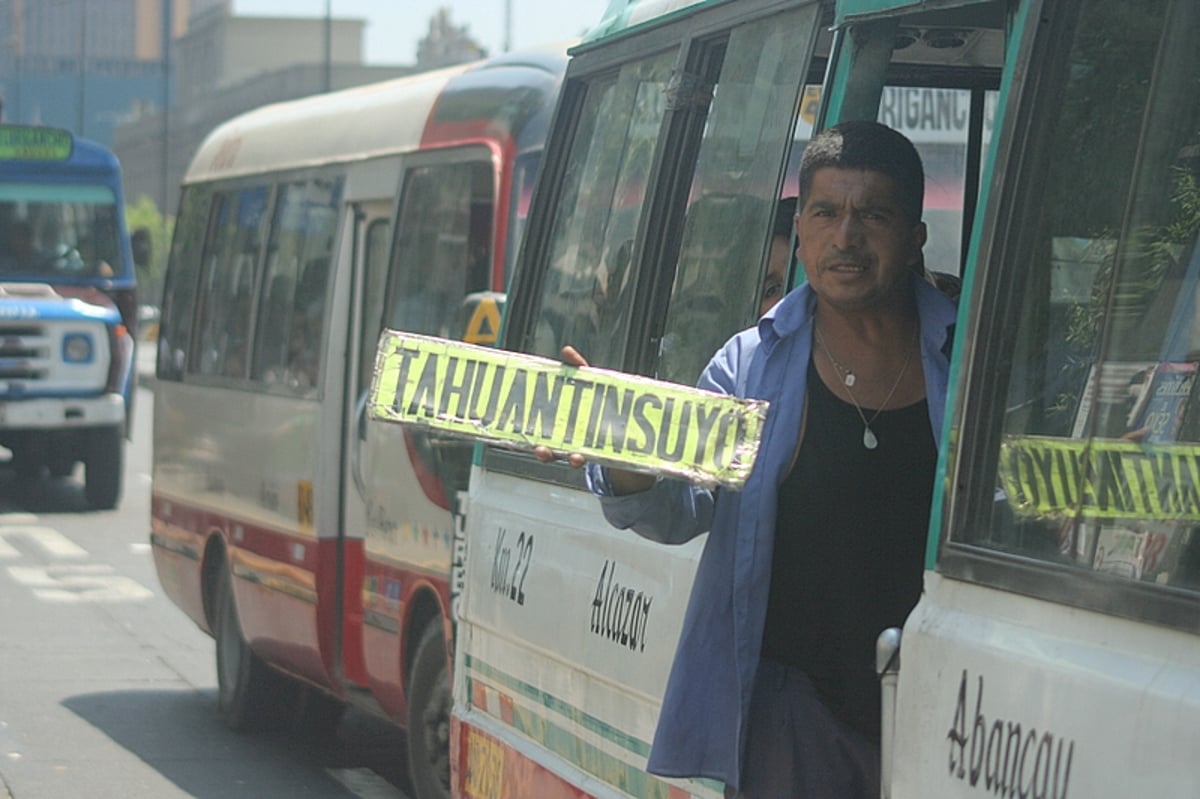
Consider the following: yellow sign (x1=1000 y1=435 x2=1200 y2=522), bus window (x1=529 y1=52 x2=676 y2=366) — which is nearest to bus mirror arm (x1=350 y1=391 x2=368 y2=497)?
bus window (x1=529 y1=52 x2=676 y2=366)

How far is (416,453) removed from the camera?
764cm

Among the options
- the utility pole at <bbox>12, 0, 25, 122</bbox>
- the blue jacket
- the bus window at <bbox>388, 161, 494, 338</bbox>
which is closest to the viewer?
the blue jacket

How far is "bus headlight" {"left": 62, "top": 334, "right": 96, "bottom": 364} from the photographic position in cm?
1916

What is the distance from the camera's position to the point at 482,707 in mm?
5387

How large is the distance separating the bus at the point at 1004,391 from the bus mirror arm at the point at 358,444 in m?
3.47

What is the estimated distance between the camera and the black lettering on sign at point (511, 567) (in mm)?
5023

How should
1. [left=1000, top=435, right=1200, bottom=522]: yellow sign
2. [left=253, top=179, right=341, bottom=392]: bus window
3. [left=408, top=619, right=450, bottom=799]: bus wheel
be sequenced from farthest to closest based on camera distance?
[left=253, top=179, right=341, bottom=392]: bus window
[left=408, top=619, right=450, bottom=799]: bus wheel
[left=1000, top=435, right=1200, bottom=522]: yellow sign

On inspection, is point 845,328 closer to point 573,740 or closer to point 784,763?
point 784,763

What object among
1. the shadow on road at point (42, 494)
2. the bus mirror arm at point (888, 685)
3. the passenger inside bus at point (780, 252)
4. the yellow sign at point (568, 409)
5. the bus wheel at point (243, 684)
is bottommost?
the shadow on road at point (42, 494)

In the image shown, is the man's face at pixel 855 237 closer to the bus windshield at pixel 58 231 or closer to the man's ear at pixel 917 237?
the man's ear at pixel 917 237

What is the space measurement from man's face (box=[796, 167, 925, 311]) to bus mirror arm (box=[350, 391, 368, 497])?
4.88 metres

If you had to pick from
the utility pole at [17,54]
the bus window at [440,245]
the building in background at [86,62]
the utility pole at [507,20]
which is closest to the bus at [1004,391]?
the bus window at [440,245]

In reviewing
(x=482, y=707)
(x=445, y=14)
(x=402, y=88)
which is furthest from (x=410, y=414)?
(x=445, y=14)

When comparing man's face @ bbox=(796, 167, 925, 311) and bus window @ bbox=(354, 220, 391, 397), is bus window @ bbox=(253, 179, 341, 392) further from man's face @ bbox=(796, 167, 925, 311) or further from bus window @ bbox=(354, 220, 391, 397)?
man's face @ bbox=(796, 167, 925, 311)
